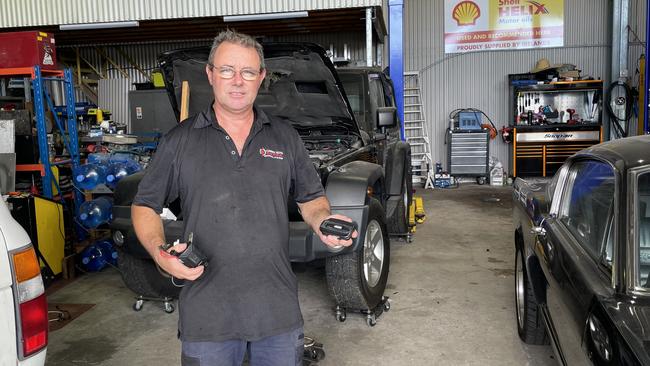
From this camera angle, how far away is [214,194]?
Answer: 5.70ft

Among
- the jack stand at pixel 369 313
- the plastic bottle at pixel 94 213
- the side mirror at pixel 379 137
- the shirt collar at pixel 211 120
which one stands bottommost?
the jack stand at pixel 369 313

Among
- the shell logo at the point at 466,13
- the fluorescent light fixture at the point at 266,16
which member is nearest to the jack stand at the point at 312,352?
the fluorescent light fixture at the point at 266,16

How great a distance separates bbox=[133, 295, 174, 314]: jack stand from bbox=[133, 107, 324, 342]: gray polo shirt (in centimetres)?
246

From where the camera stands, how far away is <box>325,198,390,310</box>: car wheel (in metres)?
3.55

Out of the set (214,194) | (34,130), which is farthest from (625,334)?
(34,130)

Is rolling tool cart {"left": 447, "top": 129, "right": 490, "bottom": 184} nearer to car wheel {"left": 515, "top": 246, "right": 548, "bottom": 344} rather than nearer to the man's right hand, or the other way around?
car wheel {"left": 515, "top": 246, "right": 548, "bottom": 344}

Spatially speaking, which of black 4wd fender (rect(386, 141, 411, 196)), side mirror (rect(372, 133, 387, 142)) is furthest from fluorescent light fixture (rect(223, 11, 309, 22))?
side mirror (rect(372, 133, 387, 142))

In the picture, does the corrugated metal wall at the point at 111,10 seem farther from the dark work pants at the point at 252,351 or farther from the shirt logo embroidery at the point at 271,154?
the dark work pants at the point at 252,351

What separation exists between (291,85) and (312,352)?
1941 mm

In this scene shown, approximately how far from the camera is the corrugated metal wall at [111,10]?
8.46m

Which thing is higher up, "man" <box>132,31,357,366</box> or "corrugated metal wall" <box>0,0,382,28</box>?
"corrugated metal wall" <box>0,0,382,28</box>

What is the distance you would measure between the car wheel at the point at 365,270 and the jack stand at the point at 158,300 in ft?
4.34

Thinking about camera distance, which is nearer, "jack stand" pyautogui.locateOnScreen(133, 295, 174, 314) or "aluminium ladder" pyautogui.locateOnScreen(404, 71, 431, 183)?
"jack stand" pyautogui.locateOnScreen(133, 295, 174, 314)

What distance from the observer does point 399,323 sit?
12.5 ft
